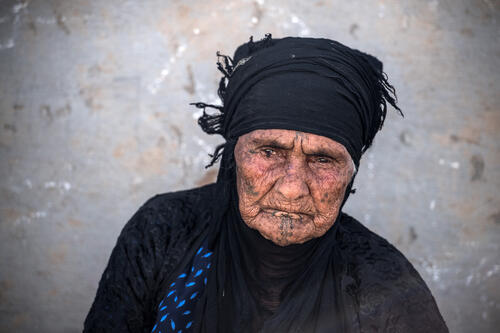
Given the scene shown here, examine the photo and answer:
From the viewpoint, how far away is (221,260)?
1.79 metres

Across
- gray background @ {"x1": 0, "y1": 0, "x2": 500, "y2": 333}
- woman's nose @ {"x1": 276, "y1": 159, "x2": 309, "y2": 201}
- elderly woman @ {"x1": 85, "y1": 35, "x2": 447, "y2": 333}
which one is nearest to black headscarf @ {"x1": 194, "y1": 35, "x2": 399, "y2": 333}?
elderly woman @ {"x1": 85, "y1": 35, "x2": 447, "y2": 333}

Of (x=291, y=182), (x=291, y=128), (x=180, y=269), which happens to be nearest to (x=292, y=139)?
(x=291, y=128)

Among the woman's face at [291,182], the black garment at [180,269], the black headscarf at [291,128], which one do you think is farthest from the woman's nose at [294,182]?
the black garment at [180,269]

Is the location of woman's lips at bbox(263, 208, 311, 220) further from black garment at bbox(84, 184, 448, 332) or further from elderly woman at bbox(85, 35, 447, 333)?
black garment at bbox(84, 184, 448, 332)

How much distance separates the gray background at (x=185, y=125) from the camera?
2883 mm

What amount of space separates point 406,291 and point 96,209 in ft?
6.83

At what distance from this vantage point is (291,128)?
1.53 metres

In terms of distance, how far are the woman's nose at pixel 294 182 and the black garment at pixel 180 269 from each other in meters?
0.49

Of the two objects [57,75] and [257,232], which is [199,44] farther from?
[257,232]

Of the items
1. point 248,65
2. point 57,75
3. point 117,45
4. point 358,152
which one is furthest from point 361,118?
point 57,75

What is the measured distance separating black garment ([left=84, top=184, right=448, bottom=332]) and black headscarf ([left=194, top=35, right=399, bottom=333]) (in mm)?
77

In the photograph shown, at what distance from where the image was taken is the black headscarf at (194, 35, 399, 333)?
1562 mm

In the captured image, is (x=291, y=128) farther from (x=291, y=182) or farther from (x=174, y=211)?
(x=174, y=211)

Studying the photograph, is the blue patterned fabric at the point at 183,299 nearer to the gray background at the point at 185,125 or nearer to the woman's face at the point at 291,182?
the woman's face at the point at 291,182
